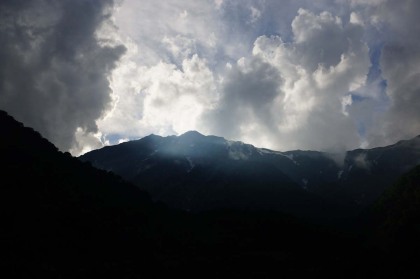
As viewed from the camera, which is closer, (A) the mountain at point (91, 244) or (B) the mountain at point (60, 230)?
(B) the mountain at point (60, 230)

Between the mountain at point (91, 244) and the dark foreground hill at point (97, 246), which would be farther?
the dark foreground hill at point (97, 246)

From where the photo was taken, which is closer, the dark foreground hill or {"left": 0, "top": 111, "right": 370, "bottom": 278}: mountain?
{"left": 0, "top": 111, "right": 370, "bottom": 278}: mountain

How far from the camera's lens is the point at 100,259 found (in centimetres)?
13775

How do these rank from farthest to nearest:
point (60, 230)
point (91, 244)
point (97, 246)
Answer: point (97, 246), point (91, 244), point (60, 230)

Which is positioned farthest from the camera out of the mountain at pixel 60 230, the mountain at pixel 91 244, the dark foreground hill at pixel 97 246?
the dark foreground hill at pixel 97 246

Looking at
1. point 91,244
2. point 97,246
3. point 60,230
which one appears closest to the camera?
point 60,230

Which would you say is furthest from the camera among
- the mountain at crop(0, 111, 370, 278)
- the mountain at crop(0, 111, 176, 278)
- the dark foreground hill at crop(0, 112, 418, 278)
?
the dark foreground hill at crop(0, 112, 418, 278)

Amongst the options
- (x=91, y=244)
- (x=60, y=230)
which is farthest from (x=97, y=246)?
(x=60, y=230)

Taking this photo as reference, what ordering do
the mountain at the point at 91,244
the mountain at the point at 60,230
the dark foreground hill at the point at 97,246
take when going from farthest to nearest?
the dark foreground hill at the point at 97,246
the mountain at the point at 91,244
the mountain at the point at 60,230

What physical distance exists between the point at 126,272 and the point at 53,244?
27.9 m

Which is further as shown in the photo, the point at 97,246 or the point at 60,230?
the point at 97,246

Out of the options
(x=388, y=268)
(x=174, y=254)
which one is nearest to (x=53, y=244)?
(x=174, y=254)

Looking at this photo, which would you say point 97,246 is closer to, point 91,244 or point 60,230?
point 91,244

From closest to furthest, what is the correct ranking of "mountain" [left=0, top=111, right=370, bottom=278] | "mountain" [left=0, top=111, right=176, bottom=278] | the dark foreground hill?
"mountain" [left=0, top=111, right=176, bottom=278] → "mountain" [left=0, top=111, right=370, bottom=278] → the dark foreground hill
